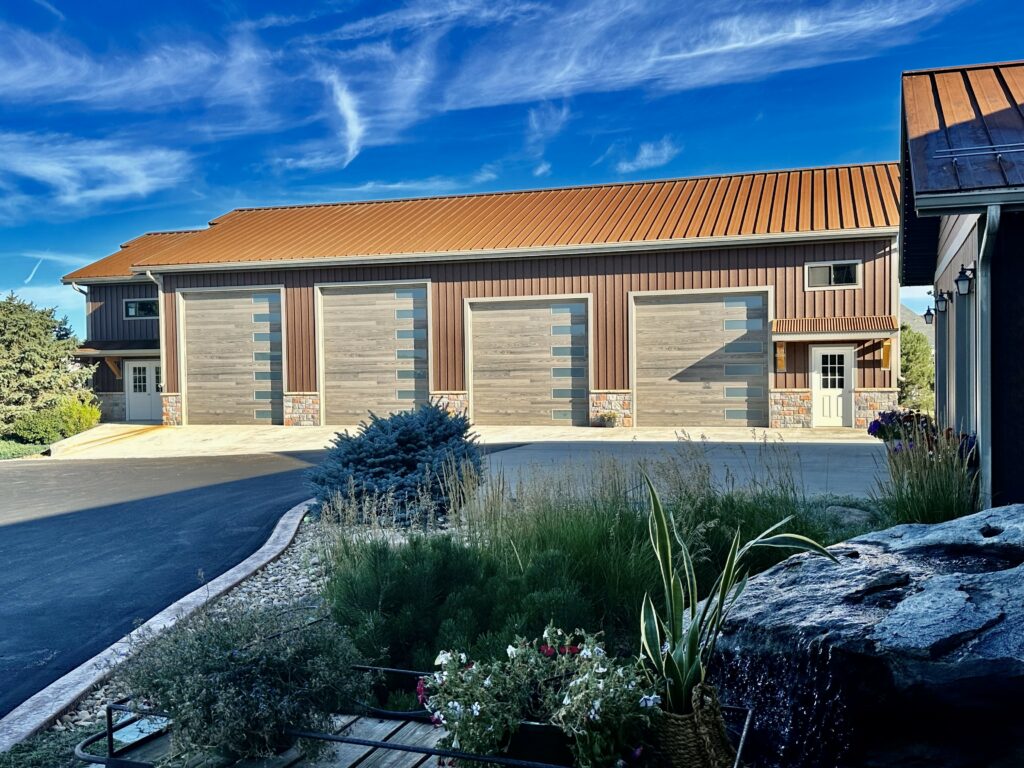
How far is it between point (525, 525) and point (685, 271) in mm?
15161

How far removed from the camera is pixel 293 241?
23594 millimetres

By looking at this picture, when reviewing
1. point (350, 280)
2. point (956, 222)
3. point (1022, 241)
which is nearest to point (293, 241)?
point (350, 280)

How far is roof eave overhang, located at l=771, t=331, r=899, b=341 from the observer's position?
17.8m

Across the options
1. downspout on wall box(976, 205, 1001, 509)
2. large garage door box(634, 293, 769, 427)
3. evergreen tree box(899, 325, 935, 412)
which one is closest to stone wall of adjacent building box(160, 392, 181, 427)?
large garage door box(634, 293, 769, 427)

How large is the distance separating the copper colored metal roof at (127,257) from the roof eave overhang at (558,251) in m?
4.57

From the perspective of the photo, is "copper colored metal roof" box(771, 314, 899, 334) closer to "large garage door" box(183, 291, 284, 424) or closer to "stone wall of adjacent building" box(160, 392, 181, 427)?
"large garage door" box(183, 291, 284, 424)

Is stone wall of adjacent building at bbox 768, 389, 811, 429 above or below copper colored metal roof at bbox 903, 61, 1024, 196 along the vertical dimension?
below

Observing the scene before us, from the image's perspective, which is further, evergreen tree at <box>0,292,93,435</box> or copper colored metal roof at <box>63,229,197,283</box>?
copper colored metal roof at <box>63,229,197,283</box>

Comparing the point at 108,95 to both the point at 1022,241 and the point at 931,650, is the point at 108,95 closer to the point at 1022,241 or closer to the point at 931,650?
the point at 1022,241

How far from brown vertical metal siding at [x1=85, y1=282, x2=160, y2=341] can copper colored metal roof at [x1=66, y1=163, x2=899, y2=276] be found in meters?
3.18

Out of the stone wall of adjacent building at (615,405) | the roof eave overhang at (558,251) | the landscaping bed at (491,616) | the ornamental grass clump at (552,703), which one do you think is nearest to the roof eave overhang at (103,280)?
the roof eave overhang at (558,251)

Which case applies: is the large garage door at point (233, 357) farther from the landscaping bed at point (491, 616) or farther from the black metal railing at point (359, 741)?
the black metal railing at point (359, 741)

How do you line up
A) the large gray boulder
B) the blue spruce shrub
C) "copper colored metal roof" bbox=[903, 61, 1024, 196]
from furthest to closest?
the blue spruce shrub → "copper colored metal roof" bbox=[903, 61, 1024, 196] → the large gray boulder

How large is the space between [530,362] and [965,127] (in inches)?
574
